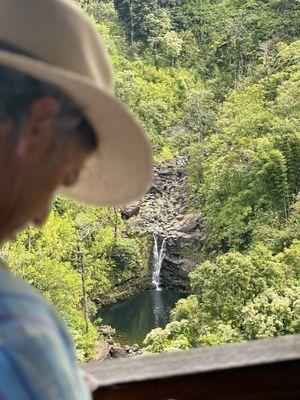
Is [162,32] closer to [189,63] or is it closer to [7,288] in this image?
[189,63]

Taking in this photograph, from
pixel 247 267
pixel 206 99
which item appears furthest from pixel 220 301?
pixel 206 99

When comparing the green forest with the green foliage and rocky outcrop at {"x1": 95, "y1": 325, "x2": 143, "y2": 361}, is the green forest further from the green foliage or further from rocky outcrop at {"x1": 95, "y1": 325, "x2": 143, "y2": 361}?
rocky outcrop at {"x1": 95, "y1": 325, "x2": 143, "y2": 361}

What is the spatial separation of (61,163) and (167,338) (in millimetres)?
6302

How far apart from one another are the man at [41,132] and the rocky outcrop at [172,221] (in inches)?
415

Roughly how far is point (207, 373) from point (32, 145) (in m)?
0.25

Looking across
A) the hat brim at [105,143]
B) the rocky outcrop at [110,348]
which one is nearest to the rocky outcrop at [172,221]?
the rocky outcrop at [110,348]

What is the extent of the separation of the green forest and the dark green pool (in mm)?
278

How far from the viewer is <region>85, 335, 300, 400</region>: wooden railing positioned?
44cm

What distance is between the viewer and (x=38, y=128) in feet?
0.87

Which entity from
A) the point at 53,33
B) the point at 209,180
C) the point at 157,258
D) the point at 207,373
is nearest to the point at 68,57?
the point at 53,33

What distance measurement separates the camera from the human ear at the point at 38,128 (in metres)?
0.26

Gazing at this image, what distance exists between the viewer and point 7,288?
0.25 m

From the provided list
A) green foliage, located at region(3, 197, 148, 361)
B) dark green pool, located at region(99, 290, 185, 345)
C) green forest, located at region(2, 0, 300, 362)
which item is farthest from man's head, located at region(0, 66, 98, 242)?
dark green pool, located at region(99, 290, 185, 345)

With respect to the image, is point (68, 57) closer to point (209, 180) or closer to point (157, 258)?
point (209, 180)
